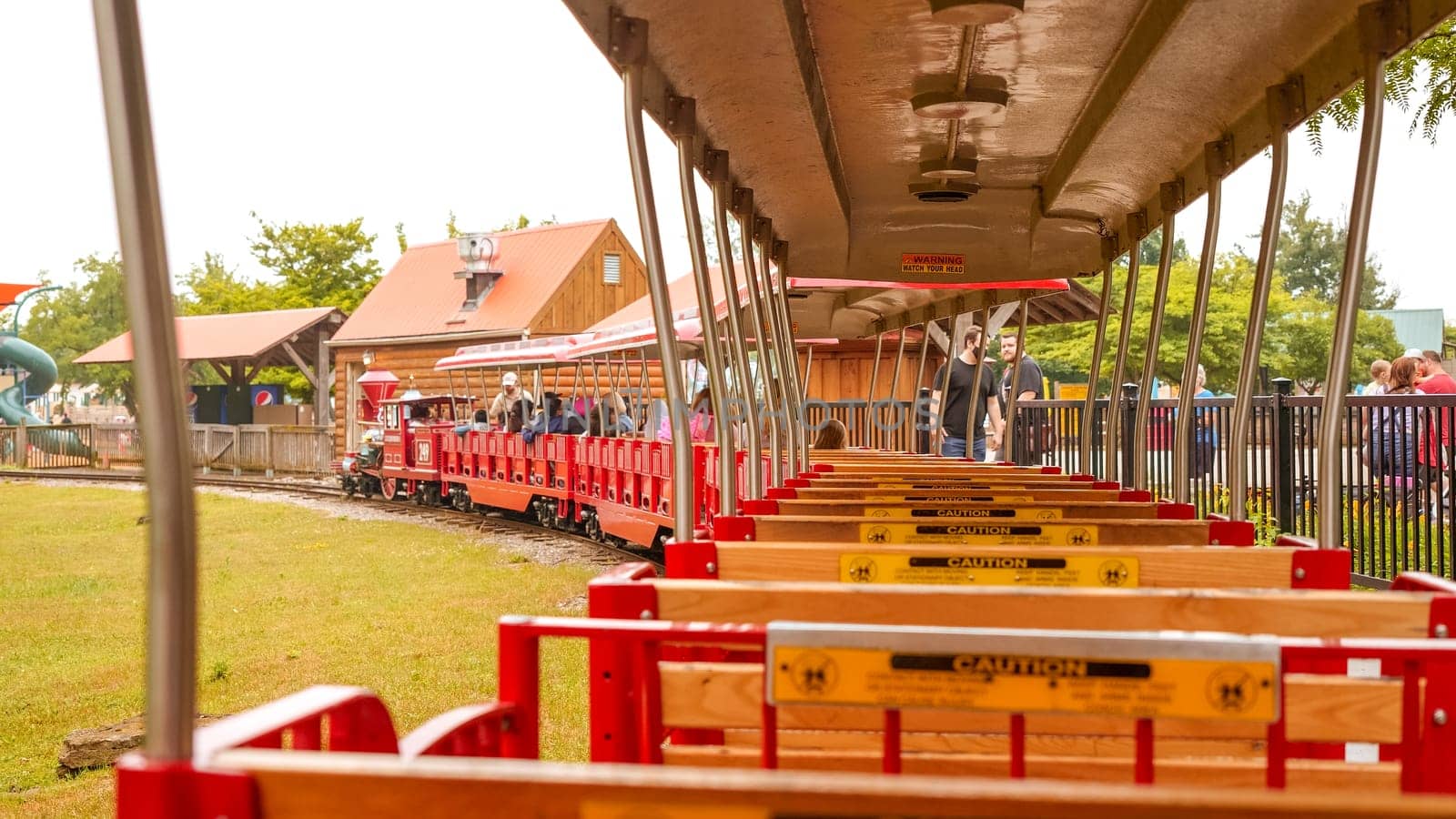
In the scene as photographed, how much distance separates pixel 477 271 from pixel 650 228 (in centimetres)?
3697

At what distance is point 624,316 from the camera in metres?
31.3

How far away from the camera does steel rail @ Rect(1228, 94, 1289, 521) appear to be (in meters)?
3.54

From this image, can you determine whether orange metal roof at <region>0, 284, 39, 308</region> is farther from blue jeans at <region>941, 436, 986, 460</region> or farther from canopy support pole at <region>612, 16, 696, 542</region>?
canopy support pole at <region>612, 16, 696, 542</region>

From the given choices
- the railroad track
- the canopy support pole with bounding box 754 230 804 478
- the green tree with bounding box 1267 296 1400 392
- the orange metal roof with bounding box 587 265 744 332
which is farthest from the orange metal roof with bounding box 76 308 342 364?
the canopy support pole with bounding box 754 230 804 478

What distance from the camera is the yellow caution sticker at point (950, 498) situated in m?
4.20

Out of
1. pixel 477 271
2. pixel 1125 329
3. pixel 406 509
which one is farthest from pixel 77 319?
pixel 1125 329

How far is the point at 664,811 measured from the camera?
4.04ft

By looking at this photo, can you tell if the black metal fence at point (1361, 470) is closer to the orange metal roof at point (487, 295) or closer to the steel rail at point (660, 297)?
the steel rail at point (660, 297)

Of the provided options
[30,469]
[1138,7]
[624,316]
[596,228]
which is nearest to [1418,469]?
[1138,7]

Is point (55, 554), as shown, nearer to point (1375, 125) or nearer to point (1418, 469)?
point (1418, 469)

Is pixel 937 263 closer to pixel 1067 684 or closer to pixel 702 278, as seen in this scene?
pixel 702 278

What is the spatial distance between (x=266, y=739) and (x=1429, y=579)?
5.88ft

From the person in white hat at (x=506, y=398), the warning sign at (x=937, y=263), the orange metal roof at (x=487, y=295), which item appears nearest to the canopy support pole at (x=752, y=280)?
the warning sign at (x=937, y=263)

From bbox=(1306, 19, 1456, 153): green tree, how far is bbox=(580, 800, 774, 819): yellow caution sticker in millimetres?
5941
